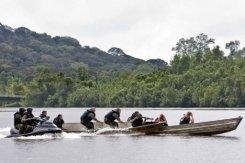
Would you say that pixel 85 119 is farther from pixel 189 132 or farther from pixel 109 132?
pixel 189 132

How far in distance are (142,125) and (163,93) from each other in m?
118

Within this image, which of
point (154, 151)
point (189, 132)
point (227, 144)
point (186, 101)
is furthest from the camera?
point (186, 101)

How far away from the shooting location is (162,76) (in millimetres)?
186500

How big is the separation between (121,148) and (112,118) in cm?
950

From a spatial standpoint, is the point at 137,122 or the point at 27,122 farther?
the point at 137,122

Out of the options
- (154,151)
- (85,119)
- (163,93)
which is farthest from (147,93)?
(154,151)

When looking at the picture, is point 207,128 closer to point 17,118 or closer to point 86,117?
point 86,117

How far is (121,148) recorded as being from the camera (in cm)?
4747

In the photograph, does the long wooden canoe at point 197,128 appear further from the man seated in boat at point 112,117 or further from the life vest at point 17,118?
the life vest at point 17,118

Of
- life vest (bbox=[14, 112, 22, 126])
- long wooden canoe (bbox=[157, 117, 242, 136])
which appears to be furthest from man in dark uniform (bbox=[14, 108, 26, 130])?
long wooden canoe (bbox=[157, 117, 242, 136])

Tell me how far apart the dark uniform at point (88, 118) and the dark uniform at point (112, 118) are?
1.10 m

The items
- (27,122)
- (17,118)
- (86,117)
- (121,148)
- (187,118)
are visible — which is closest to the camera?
(121,148)

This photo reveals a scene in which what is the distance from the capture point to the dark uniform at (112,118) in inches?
2222

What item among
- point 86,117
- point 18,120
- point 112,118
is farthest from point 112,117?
point 18,120
